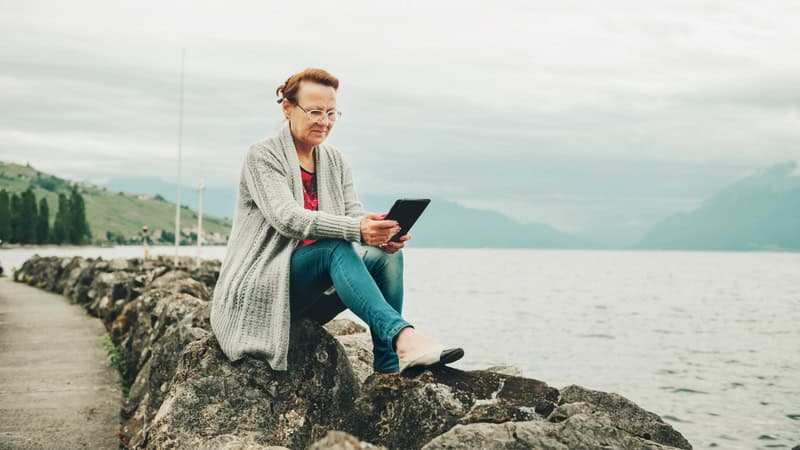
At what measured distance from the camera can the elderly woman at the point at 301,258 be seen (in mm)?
5172

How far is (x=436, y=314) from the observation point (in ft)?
132

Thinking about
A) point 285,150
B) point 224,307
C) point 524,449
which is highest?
point 285,150

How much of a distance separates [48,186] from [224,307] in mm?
192776

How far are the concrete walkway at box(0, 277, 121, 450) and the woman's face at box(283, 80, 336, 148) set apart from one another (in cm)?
384

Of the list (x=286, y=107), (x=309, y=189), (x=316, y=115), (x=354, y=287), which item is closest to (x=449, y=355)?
(x=354, y=287)

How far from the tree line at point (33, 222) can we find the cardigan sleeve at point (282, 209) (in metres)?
104

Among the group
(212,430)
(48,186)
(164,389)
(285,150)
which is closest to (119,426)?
(164,389)

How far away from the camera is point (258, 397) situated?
541cm

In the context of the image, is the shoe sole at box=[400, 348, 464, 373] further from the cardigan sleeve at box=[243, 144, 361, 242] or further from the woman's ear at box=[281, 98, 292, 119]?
Answer: the woman's ear at box=[281, 98, 292, 119]

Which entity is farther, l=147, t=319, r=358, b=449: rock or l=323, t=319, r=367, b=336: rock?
l=323, t=319, r=367, b=336: rock

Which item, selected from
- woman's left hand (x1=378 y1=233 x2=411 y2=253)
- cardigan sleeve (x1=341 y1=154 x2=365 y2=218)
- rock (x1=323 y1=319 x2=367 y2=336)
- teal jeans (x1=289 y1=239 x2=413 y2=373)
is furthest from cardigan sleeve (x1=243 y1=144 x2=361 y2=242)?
rock (x1=323 y1=319 x2=367 y2=336)

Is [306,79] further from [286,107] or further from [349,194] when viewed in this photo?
[349,194]

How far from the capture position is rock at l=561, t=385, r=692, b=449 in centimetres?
694

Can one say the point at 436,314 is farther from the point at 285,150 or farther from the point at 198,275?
the point at 285,150
